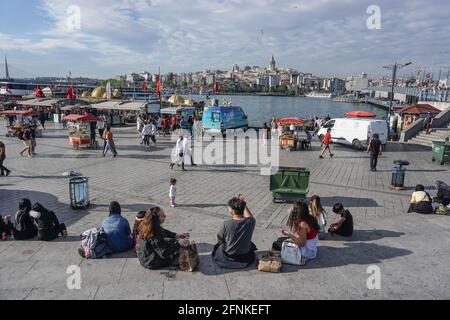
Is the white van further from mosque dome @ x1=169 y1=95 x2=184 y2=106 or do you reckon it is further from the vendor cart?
mosque dome @ x1=169 y1=95 x2=184 y2=106

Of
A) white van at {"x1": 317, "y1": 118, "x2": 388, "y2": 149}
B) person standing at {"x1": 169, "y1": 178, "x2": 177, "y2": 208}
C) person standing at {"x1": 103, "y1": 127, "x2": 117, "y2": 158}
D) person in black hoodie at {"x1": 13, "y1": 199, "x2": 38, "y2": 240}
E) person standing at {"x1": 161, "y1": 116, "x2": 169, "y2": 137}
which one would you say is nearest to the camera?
person in black hoodie at {"x1": 13, "y1": 199, "x2": 38, "y2": 240}

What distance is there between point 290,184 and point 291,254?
371 cm

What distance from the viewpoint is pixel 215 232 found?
7551 millimetres

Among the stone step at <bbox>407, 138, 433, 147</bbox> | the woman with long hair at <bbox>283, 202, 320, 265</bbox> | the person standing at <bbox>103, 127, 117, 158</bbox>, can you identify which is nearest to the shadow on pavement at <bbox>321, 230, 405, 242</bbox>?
the woman with long hair at <bbox>283, 202, 320, 265</bbox>

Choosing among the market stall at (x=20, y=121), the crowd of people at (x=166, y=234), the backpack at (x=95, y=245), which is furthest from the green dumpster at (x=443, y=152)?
the market stall at (x=20, y=121)

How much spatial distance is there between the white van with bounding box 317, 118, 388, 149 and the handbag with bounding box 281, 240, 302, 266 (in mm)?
14470

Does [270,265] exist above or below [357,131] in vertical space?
below

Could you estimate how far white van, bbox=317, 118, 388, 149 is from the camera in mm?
18875

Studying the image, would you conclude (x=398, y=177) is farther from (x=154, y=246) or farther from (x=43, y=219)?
(x=43, y=219)

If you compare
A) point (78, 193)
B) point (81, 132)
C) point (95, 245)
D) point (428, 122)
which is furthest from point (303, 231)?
point (428, 122)

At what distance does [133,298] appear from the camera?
491cm

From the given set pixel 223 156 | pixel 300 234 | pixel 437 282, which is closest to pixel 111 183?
pixel 223 156
